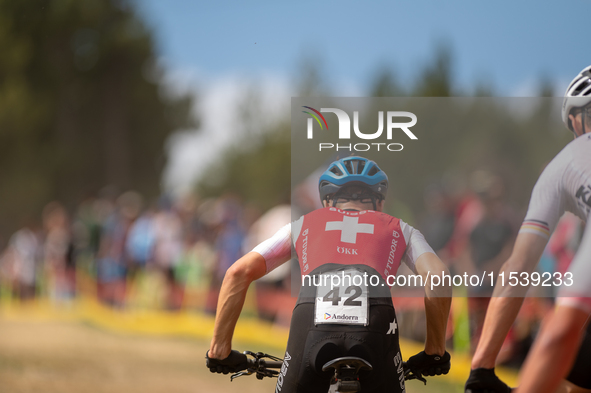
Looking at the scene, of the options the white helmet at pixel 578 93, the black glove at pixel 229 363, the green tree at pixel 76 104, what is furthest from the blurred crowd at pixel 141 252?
the green tree at pixel 76 104

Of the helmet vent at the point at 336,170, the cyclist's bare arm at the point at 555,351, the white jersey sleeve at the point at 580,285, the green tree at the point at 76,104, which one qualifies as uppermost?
the green tree at the point at 76,104

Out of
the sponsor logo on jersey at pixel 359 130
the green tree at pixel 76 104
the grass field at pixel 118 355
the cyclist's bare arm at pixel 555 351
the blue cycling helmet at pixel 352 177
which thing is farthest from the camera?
the green tree at pixel 76 104

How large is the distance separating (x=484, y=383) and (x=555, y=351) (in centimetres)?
117

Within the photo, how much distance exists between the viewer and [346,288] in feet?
9.92

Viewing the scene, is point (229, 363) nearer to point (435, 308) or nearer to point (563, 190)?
point (435, 308)

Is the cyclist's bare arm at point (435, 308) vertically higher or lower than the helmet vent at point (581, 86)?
lower

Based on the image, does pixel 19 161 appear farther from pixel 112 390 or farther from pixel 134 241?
pixel 112 390

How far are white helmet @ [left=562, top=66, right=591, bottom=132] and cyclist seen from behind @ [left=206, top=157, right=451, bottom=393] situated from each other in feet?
3.32

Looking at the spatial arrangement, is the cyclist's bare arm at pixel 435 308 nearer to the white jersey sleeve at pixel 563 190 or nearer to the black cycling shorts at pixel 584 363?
the white jersey sleeve at pixel 563 190

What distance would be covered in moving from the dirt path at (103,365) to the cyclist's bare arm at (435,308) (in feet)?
17.2

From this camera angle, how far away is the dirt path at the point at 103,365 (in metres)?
8.42

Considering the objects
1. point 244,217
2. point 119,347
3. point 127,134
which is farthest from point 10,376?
point 127,134

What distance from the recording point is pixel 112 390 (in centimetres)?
835

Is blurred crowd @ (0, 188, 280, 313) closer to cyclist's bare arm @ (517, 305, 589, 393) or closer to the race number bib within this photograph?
the race number bib
